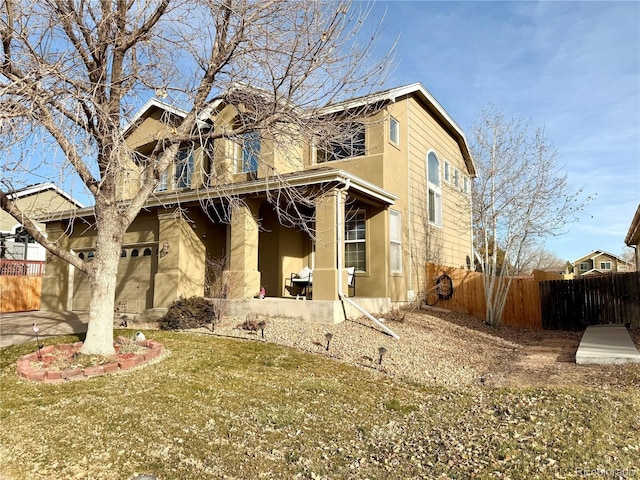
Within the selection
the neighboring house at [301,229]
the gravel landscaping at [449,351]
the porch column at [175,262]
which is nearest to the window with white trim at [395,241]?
the neighboring house at [301,229]

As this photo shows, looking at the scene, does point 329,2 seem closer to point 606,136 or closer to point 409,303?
point 409,303

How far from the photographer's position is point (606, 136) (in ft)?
44.3

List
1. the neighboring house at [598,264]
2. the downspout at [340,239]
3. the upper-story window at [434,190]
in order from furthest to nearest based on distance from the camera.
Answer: the neighboring house at [598,264], the upper-story window at [434,190], the downspout at [340,239]

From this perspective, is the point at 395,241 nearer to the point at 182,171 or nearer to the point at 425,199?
the point at 425,199

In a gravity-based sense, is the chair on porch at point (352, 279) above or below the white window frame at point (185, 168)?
below

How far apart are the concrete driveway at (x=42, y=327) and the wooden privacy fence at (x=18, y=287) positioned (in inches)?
202

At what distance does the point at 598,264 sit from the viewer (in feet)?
156

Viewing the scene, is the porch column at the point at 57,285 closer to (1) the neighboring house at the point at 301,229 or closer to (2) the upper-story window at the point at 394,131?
(1) the neighboring house at the point at 301,229

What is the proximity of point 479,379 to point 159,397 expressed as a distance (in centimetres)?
498

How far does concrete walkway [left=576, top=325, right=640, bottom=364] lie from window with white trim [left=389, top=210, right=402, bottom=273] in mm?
5075

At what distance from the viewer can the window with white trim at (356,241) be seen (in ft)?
41.4

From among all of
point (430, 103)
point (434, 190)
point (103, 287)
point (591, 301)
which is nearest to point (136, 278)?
point (103, 287)

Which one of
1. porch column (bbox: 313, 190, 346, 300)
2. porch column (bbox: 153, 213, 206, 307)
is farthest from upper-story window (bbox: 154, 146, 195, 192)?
porch column (bbox: 313, 190, 346, 300)

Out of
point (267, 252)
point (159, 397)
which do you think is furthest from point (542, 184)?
point (159, 397)
